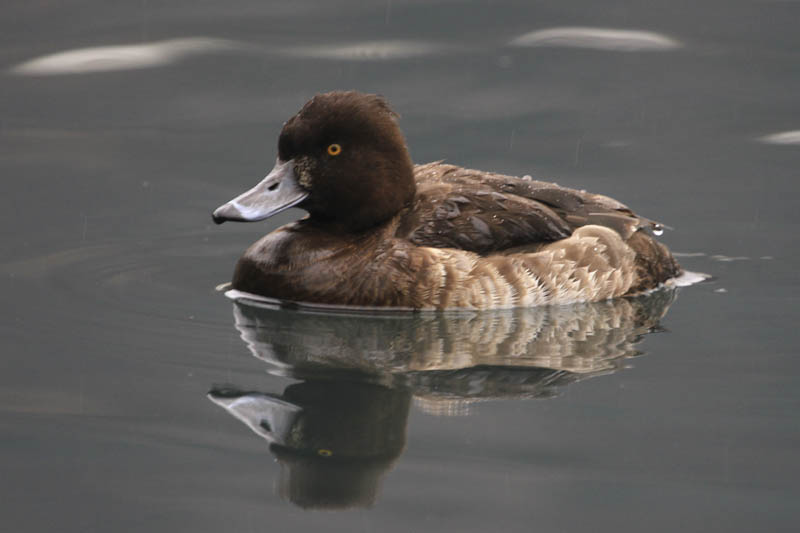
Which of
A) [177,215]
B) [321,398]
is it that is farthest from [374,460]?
[177,215]

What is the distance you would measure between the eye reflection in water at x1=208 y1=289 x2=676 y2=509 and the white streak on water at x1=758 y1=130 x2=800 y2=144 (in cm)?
322

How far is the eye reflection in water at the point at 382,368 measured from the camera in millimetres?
5195

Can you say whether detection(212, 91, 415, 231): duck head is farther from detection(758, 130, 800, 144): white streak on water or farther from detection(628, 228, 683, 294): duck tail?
detection(758, 130, 800, 144): white streak on water

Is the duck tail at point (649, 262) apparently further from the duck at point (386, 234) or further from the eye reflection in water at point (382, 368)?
the duck at point (386, 234)

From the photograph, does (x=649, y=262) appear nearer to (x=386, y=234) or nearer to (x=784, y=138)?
(x=386, y=234)

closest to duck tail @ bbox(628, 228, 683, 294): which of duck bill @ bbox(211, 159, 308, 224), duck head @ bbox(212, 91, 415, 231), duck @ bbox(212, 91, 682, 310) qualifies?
duck @ bbox(212, 91, 682, 310)

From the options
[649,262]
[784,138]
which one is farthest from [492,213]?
[784,138]

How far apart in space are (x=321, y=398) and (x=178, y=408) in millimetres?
643

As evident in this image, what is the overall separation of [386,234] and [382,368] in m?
1.34

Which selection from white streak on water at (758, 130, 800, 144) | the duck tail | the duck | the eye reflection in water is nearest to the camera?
the eye reflection in water

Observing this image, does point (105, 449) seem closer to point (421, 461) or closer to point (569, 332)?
point (421, 461)

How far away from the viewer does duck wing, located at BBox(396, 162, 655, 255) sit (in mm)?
7441

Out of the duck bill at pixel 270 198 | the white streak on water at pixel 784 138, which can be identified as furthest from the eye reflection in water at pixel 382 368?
the white streak on water at pixel 784 138

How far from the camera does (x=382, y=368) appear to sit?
6.34m
